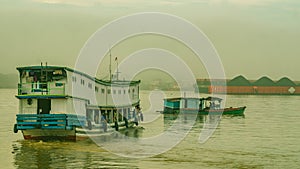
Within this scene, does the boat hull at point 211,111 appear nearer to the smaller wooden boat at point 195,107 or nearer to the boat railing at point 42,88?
the smaller wooden boat at point 195,107

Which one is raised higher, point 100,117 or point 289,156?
point 100,117

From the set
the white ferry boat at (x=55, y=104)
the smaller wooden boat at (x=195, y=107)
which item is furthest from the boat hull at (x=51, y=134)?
the smaller wooden boat at (x=195, y=107)

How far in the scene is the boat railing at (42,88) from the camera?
3250cm

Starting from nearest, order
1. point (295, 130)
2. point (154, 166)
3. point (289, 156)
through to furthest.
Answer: point (154, 166)
point (289, 156)
point (295, 130)

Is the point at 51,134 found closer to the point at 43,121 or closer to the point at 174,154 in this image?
the point at 43,121

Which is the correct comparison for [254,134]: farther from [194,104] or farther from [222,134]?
[194,104]

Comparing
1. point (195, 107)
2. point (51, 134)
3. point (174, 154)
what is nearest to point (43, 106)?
point (51, 134)

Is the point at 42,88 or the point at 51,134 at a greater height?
the point at 42,88

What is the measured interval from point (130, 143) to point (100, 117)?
137 inches

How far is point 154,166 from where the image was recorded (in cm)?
2623

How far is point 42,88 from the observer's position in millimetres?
32500

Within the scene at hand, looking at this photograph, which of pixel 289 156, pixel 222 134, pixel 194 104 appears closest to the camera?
pixel 289 156

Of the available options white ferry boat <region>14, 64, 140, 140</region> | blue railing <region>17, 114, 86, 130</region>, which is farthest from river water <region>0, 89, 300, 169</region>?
blue railing <region>17, 114, 86, 130</region>

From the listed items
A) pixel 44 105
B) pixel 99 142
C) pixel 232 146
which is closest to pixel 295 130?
pixel 232 146
